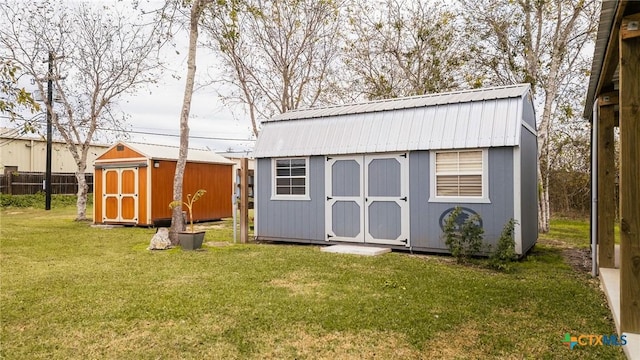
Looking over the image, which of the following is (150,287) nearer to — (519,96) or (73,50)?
(519,96)

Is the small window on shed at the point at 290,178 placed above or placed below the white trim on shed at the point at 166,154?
below

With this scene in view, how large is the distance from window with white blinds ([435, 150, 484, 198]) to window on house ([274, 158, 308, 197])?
8.78 feet

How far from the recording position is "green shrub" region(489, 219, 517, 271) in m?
5.97

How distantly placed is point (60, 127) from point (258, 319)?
13139 mm

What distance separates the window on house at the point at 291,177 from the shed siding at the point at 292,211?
0.47 feet

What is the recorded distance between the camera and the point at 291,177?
8.82 meters

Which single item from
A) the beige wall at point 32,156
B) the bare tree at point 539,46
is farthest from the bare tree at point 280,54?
the beige wall at point 32,156

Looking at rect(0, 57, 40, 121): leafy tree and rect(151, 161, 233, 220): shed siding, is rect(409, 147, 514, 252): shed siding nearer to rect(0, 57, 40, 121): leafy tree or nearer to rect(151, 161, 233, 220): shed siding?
rect(0, 57, 40, 121): leafy tree

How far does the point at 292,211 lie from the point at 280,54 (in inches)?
312

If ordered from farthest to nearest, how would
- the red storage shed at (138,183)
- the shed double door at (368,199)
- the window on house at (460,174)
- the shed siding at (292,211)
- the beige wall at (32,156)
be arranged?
the beige wall at (32,156)
the red storage shed at (138,183)
the shed siding at (292,211)
the shed double door at (368,199)
the window on house at (460,174)

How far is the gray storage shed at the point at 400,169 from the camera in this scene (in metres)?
6.78

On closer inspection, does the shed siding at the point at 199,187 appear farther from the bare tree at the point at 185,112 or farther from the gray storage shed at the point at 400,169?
the gray storage shed at the point at 400,169

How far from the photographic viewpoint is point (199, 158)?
565 inches

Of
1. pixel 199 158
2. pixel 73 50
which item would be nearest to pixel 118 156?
pixel 199 158
